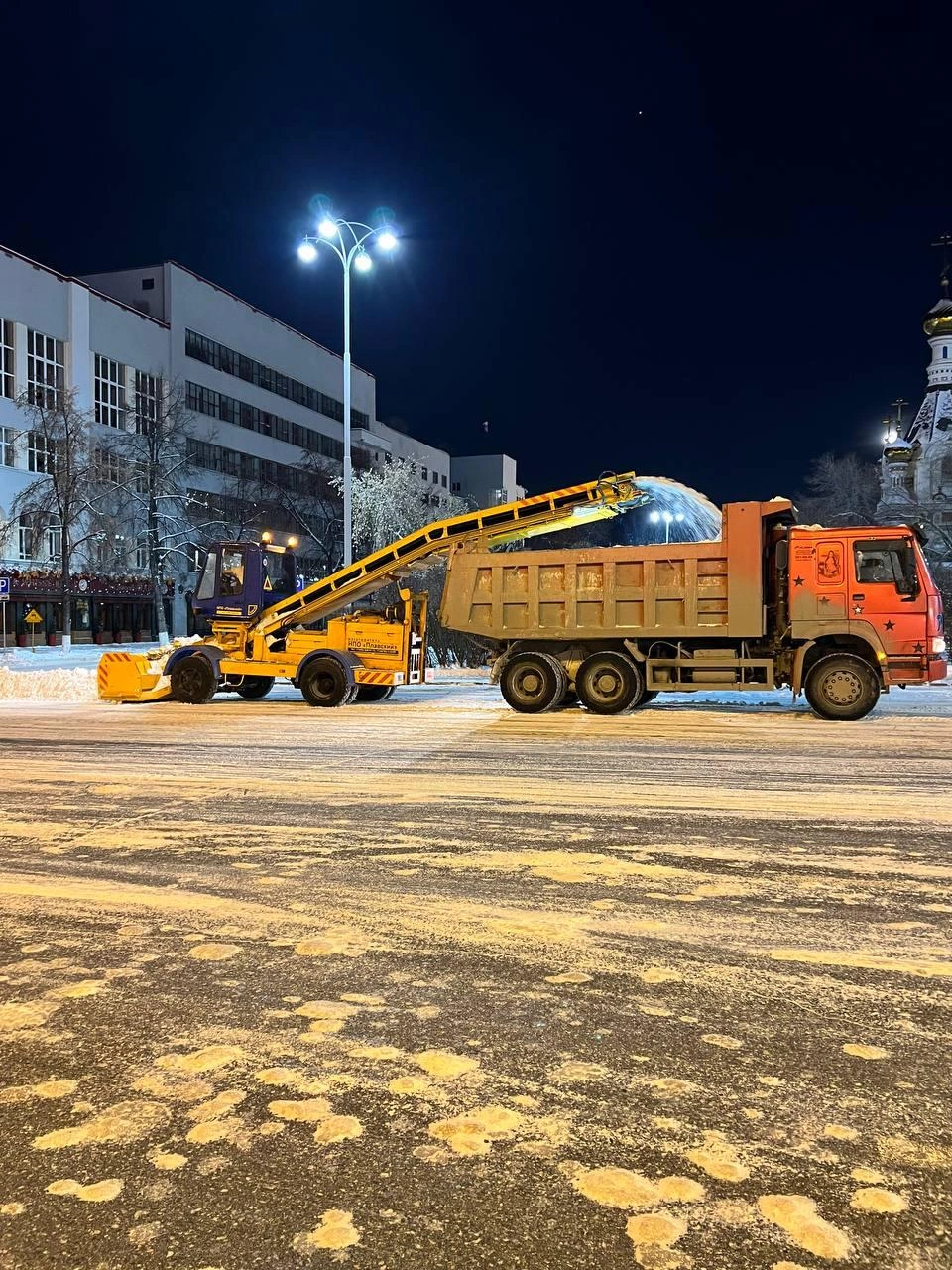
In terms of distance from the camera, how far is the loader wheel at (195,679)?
17.4 m

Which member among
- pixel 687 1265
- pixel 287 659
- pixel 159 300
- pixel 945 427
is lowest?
pixel 687 1265

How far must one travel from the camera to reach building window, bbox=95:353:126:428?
176 ft

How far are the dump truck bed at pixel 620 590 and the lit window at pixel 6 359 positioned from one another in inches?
1616

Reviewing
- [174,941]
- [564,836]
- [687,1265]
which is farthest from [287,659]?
[687,1265]

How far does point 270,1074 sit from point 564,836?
3.75 m

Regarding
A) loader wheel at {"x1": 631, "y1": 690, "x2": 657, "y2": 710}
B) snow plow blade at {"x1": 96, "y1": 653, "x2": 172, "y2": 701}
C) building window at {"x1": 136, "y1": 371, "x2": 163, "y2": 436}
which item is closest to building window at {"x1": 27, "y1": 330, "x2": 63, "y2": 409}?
building window at {"x1": 136, "y1": 371, "x2": 163, "y2": 436}

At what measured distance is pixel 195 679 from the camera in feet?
57.4

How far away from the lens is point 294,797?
8312 mm

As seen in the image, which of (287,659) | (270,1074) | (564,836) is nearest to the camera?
(270,1074)

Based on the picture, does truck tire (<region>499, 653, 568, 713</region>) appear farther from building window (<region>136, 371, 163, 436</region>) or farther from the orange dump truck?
→ building window (<region>136, 371, 163, 436</region>)

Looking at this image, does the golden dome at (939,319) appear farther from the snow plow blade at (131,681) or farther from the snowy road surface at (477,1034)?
the snowy road surface at (477,1034)

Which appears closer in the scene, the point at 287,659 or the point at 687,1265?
the point at 687,1265

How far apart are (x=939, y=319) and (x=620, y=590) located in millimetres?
84840

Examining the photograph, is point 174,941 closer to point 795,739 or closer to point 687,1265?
point 687,1265
